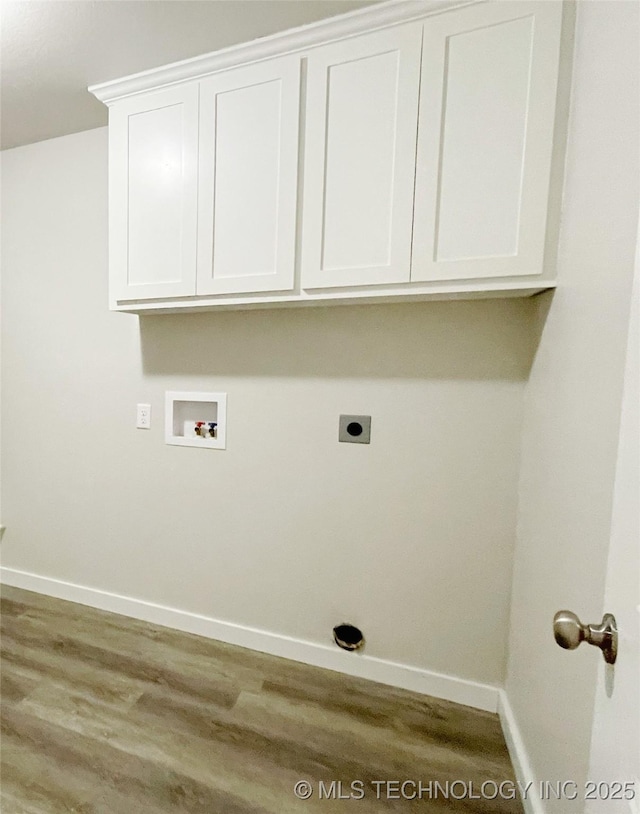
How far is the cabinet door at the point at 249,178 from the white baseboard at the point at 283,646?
5.18 feet

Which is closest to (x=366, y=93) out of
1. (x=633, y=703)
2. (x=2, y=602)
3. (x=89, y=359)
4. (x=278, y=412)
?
(x=278, y=412)

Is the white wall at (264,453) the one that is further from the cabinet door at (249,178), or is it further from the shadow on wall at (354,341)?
the cabinet door at (249,178)

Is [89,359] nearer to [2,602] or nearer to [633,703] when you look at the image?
[2,602]

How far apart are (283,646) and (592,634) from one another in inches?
60.8

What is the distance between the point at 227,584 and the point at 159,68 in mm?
2257

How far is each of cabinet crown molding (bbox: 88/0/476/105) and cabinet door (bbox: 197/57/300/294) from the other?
4 centimetres

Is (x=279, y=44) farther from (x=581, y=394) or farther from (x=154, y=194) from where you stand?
(x=581, y=394)

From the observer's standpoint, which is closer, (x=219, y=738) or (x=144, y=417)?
(x=219, y=738)

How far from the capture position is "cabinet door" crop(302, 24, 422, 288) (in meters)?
1.20

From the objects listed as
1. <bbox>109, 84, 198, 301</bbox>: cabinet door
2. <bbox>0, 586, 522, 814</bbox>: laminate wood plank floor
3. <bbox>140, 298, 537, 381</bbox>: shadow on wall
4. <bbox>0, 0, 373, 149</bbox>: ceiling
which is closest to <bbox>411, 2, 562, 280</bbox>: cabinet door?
<bbox>140, 298, 537, 381</bbox>: shadow on wall

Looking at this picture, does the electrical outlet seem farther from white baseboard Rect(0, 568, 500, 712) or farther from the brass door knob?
the brass door knob

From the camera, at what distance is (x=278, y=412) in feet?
5.50

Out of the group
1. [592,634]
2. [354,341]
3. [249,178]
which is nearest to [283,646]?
[354,341]

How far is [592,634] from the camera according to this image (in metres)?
0.51
